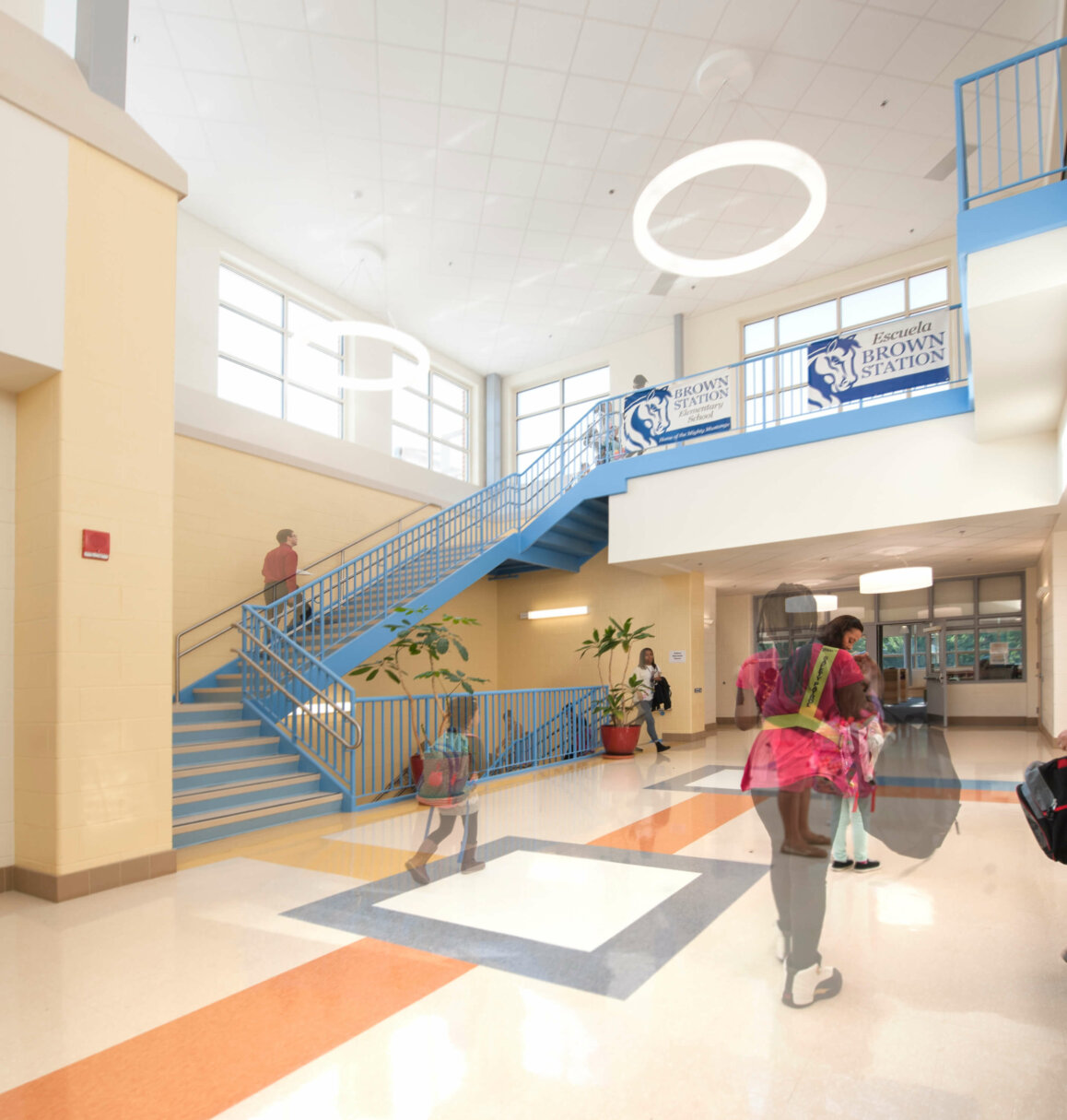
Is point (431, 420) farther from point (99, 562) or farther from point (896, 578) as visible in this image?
point (99, 562)

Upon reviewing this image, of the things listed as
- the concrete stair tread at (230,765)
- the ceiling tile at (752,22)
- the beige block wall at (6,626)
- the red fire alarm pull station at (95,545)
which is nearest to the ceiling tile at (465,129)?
the ceiling tile at (752,22)

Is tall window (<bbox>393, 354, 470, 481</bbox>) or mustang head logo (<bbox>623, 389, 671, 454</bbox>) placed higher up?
tall window (<bbox>393, 354, 470, 481</bbox>)

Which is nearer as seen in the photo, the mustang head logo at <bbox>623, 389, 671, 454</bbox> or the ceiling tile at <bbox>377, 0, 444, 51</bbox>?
the ceiling tile at <bbox>377, 0, 444, 51</bbox>

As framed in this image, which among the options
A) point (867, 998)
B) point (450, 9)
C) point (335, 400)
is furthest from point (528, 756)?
point (450, 9)

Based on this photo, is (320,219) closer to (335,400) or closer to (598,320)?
(335,400)

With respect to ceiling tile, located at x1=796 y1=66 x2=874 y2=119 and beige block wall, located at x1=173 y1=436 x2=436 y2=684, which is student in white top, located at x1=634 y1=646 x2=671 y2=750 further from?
ceiling tile, located at x1=796 y1=66 x2=874 y2=119

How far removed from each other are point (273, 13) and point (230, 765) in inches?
282

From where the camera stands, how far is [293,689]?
294 inches

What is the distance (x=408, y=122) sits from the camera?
28.6 ft

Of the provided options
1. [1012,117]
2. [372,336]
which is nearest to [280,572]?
[372,336]

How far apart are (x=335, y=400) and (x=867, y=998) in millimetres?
11528

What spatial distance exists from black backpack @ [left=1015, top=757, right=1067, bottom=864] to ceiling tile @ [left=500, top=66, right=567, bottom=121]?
27.3 feet

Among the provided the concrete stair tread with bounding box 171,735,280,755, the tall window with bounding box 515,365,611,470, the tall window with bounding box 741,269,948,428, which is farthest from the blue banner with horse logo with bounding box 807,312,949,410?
the tall window with bounding box 515,365,611,470

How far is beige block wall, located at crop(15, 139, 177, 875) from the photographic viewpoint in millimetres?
4180
